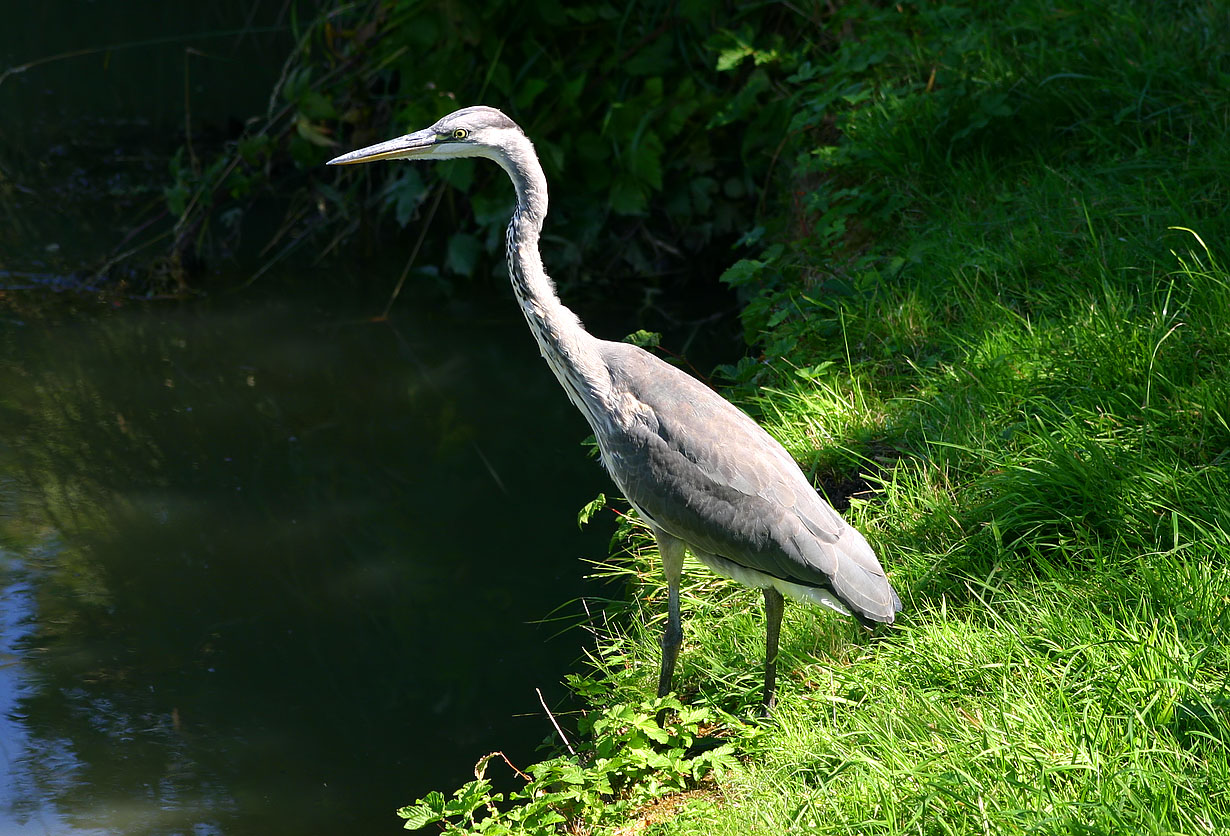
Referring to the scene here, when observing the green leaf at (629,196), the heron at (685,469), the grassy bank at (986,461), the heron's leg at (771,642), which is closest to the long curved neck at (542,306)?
the heron at (685,469)

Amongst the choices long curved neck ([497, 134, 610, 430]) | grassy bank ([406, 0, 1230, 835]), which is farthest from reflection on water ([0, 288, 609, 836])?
long curved neck ([497, 134, 610, 430])

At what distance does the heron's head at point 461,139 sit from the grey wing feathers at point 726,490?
33.1 inches

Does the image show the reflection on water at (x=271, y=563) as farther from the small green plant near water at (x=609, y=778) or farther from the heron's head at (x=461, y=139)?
the heron's head at (x=461, y=139)

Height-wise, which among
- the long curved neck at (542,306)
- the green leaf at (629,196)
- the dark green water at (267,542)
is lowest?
the dark green water at (267,542)

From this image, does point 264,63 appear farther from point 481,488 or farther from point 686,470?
point 686,470

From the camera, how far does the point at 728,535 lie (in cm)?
336

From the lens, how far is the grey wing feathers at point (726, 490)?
3232 mm

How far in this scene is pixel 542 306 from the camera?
367 cm

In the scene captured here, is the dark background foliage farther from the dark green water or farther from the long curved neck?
the long curved neck

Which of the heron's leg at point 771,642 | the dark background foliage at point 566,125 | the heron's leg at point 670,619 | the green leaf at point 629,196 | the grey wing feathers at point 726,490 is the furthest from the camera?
the green leaf at point 629,196

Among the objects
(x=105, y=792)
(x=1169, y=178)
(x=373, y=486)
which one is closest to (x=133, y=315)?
(x=373, y=486)

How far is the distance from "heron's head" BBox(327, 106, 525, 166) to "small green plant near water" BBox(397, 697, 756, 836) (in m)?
1.87

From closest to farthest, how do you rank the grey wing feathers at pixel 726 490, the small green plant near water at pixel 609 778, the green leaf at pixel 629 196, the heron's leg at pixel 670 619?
1. the small green plant near water at pixel 609 778
2. the grey wing feathers at pixel 726 490
3. the heron's leg at pixel 670 619
4. the green leaf at pixel 629 196

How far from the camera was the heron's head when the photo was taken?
3.78 m
